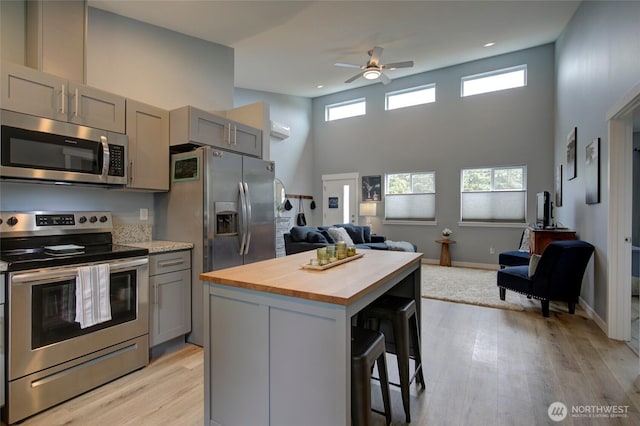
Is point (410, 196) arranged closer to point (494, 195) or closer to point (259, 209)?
point (494, 195)

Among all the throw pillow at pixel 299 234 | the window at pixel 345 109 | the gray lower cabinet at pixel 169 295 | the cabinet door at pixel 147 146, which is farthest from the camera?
the window at pixel 345 109

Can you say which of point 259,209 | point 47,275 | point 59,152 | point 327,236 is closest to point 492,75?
point 327,236

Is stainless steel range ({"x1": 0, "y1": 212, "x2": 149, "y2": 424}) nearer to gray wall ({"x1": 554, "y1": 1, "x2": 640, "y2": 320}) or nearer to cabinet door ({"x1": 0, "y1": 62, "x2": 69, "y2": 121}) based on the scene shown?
cabinet door ({"x1": 0, "y1": 62, "x2": 69, "y2": 121})

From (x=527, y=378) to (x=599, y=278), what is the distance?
71.2 inches

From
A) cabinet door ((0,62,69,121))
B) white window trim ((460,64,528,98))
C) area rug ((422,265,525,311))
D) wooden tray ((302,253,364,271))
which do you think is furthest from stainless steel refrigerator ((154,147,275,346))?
white window trim ((460,64,528,98))

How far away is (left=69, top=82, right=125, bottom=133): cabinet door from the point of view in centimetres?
226

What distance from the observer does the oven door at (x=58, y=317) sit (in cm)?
177

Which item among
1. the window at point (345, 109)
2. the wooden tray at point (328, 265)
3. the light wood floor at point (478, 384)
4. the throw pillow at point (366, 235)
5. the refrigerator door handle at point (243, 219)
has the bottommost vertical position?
the light wood floor at point (478, 384)

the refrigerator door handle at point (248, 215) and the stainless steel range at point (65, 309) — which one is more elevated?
the refrigerator door handle at point (248, 215)

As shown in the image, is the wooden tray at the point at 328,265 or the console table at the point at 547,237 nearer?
the wooden tray at the point at 328,265

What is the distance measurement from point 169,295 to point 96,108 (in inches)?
61.9

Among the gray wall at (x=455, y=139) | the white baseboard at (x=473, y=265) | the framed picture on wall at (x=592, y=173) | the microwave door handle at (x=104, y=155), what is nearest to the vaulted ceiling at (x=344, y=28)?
the gray wall at (x=455, y=139)

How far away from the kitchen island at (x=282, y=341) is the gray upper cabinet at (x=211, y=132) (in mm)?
1722

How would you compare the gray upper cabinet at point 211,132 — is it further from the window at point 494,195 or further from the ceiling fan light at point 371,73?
the window at point 494,195
